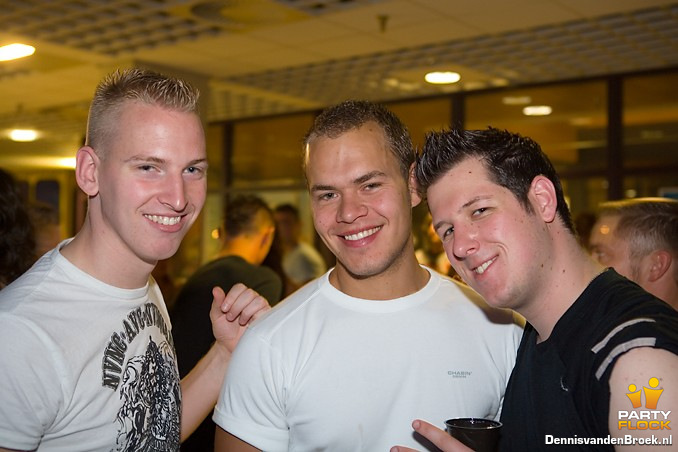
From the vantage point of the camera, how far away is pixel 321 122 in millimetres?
2115

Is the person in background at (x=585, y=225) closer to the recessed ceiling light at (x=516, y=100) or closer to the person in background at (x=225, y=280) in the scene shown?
the person in background at (x=225, y=280)

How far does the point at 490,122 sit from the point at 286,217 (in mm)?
2907

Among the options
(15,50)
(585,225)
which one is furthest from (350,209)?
(15,50)

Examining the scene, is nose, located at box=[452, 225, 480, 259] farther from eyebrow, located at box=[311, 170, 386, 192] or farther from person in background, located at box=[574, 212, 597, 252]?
person in background, located at box=[574, 212, 597, 252]

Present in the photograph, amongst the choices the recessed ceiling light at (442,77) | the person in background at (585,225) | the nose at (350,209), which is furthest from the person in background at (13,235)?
the recessed ceiling light at (442,77)

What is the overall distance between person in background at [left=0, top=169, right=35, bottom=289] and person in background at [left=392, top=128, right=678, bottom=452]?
1.54m

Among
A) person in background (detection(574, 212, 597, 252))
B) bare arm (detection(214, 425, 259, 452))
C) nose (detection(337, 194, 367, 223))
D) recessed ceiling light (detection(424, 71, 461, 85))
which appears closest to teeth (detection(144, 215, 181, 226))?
nose (detection(337, 194, 367, 223))

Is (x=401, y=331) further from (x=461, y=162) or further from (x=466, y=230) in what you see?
(x=461, y=162)

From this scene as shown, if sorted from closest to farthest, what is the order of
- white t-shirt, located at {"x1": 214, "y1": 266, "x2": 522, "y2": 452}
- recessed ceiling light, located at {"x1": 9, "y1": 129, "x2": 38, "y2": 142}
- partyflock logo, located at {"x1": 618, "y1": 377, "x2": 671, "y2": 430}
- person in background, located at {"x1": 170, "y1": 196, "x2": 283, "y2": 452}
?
partyflock logo, located at {"x1": 618, "y1": 377, "x2": 671, "y2": 430} → white t-shirt, located at {"x1": 214, "y1": 266, "x2": 522, "y2": 452} → person in background, located at {"x1": 170, "y1": 196, "x2": 283, "y2": 452} → recessed ceiling light, located at {"x1": 9, "y1": 129, "x2": 38, "y2": 142}

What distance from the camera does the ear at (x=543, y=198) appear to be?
5.56 ft

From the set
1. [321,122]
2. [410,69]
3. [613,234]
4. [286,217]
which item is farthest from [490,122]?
A: [321,122]

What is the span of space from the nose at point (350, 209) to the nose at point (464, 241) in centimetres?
35

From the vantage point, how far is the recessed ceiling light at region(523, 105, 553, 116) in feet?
25.3

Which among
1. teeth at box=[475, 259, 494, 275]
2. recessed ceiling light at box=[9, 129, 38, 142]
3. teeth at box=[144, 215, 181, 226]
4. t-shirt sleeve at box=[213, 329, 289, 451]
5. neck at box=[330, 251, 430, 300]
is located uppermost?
recessed ceiling light at box=[9, 129, 38, 142]
